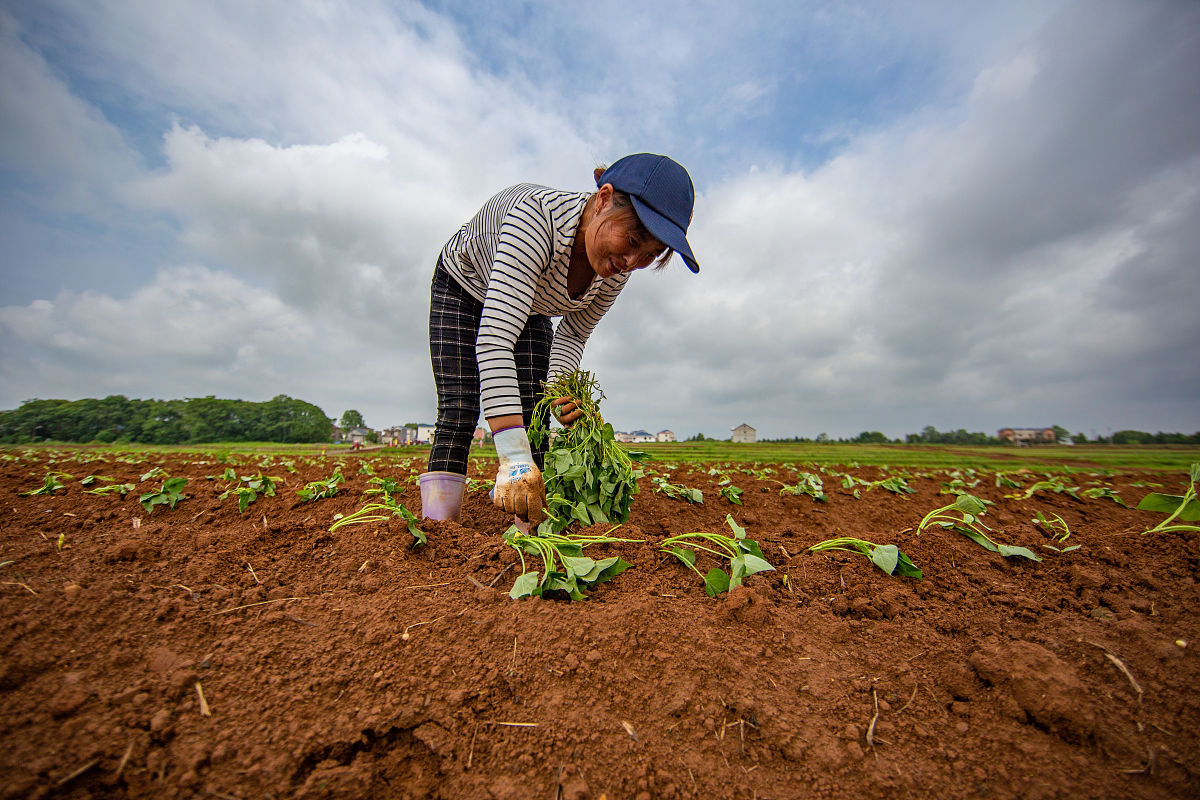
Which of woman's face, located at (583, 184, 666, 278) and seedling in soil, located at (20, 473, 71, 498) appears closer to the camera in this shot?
woman's face, located at (583, 184, 666, 278)

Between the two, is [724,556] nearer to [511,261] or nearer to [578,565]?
[578,565]

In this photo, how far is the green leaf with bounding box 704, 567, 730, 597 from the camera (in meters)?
1.68

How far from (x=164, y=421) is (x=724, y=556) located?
29.6 meters

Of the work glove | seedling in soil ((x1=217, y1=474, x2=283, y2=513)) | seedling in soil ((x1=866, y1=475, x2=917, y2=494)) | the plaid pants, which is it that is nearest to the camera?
the work glove

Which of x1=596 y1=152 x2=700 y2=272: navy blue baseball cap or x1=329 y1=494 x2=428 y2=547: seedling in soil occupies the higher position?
x1=596 y1=152 x2=700 y2=272: navy blue baseball cap

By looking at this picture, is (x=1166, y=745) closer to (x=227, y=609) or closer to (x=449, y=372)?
(x=227, y=609)

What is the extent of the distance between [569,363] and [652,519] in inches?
45.7

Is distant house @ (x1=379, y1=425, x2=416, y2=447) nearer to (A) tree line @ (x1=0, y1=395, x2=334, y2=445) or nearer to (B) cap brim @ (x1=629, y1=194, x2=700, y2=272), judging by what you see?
(A) tree line @ (x1=0, y1=395, x2=334, y2=445)

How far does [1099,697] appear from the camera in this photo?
3.84 feet

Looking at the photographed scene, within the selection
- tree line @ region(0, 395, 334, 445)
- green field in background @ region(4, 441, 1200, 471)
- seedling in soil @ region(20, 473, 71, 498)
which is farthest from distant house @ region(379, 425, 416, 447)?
seedling in soil @ region(20, 473, 71, 498)

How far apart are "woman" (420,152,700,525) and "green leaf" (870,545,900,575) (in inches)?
56.5

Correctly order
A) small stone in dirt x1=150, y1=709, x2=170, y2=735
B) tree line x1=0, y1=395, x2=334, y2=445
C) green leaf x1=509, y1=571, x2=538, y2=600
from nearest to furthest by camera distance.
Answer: small stone in dirt x1=150, y1=709, x2=170, y2=735, green leaf x1=509, y1=571, x2=538, y2=600, tree line x1=0, y1=395, x2=334, y2=445

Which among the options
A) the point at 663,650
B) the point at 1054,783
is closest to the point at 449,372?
the point at 663,650

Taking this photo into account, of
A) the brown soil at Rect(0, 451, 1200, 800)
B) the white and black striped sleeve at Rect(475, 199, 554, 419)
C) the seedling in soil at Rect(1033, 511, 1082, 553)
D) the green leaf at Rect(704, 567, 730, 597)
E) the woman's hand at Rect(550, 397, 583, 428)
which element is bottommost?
the brown soil at Rect(0, 451, 1200, 800)
